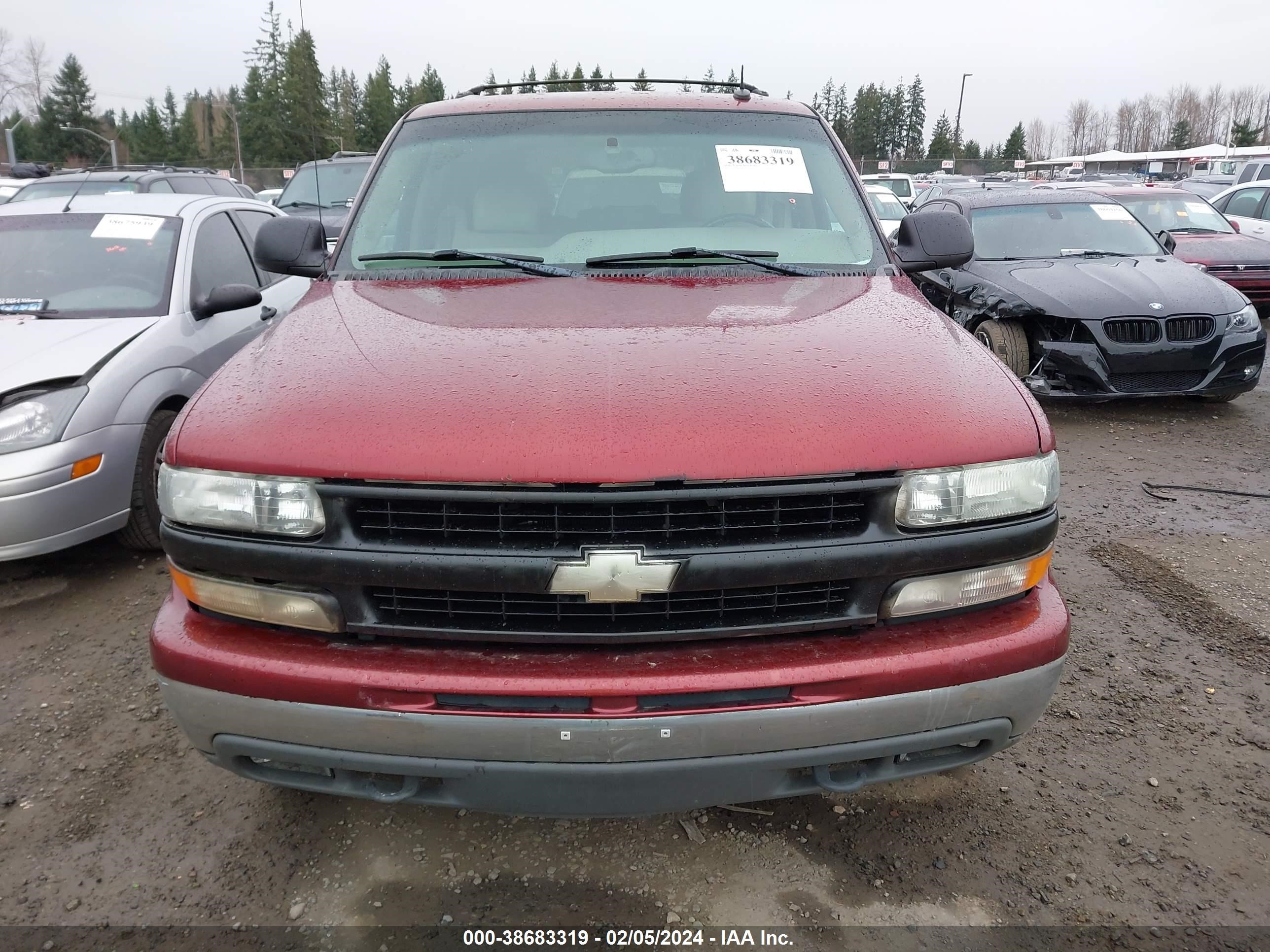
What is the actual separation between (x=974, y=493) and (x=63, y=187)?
11.1 metres

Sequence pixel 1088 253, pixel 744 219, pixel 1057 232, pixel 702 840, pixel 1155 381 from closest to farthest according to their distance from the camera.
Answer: pixel 702 840, pixel 744 219, pixel 1155 381, pixel 1088 253, pixel 1057 232

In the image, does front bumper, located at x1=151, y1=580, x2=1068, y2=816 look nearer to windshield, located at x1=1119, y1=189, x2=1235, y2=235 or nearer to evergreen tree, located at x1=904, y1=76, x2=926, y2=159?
windshield, located at x1=1119, y1=189, x2=1235, y2=235

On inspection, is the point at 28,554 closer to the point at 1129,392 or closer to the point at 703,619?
the point at 703,619

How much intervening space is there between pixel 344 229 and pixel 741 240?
4.37 feet

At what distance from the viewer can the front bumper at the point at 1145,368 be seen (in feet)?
20.7

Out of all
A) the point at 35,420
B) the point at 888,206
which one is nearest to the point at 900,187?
the point at 888,206

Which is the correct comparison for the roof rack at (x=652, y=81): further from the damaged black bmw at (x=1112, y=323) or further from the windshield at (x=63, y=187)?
the windshield at (x=63, y=187)

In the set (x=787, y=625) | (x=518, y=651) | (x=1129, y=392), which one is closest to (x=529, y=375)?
(x=518, y=651)

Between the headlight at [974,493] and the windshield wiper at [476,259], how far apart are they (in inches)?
51.2

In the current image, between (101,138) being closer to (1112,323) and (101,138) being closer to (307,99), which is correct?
(307,99)

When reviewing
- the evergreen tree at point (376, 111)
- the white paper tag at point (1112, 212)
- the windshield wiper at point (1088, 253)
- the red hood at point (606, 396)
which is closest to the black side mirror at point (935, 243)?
the red hood at point (606, 396)

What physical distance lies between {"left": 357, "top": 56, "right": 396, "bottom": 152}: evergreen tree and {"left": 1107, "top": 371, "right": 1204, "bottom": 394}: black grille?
57541 mm

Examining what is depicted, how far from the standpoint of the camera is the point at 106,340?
3.99 meters

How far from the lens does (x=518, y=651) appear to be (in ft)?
6.09
